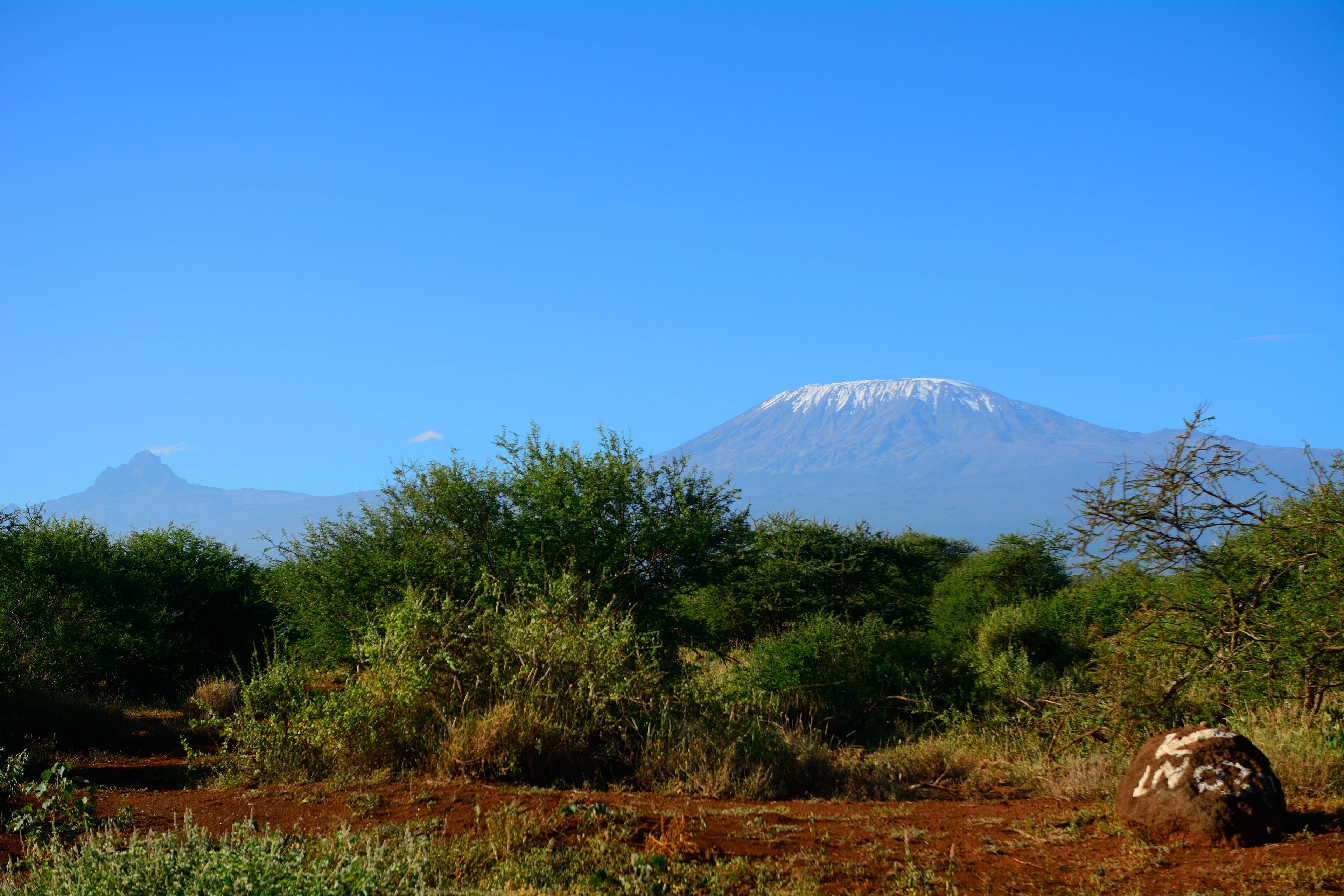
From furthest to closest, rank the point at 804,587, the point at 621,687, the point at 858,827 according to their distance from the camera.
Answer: the point at 804,587 < the point at 621,687 < the point at 858,827

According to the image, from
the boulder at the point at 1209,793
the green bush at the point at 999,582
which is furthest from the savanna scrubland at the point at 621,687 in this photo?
the green bush at the point at 999,582

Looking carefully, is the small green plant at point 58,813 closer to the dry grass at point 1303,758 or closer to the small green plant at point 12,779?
the small green plant at point 12,779

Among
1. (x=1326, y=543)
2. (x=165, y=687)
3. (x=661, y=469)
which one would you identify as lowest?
(x=165, y=687)

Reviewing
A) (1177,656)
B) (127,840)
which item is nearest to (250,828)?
(127,840)

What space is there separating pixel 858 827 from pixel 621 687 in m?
2.82

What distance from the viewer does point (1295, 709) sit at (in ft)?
26.6

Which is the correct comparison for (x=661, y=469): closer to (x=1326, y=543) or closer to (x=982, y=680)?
(x=982, y=680)

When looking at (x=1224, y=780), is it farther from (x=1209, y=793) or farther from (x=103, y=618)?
(x=103, y=618)

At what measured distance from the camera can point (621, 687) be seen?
8.59 meters

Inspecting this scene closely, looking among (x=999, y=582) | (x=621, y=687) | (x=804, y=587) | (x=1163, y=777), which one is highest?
(x=804, y=587)

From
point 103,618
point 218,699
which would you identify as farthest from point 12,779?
point 103,618

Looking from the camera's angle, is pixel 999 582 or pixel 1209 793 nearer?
pixel 1209 793

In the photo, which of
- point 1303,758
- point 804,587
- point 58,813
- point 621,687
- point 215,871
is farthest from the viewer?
point 804,587

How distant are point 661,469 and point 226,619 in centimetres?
1255
